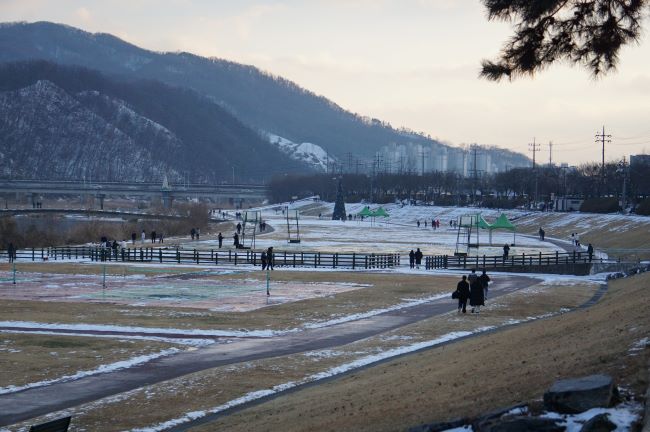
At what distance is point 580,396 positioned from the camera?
1238 centimetres

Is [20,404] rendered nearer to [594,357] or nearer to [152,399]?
[152,399]

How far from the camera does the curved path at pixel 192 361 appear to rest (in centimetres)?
1961

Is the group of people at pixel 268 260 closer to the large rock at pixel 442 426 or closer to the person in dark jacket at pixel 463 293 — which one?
the person in dark jacket at pixel 463 293

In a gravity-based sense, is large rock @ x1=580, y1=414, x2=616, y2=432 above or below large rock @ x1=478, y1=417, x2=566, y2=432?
above

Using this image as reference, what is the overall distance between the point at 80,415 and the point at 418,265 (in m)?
43.1

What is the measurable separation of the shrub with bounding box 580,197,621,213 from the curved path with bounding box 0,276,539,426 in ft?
260

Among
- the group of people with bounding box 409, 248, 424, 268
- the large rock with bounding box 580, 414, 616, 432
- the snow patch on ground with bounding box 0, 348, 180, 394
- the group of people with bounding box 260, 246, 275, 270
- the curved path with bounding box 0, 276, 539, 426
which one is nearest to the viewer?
the large rock with bounding box 580, 414, 616, 432

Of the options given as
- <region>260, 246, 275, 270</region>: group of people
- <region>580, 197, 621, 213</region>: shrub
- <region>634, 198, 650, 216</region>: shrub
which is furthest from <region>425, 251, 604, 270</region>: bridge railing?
<region>580, 197, 621, 213</region>: shrub

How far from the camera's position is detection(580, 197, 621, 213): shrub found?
11112cm

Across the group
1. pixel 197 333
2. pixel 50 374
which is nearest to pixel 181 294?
pixel 197 333

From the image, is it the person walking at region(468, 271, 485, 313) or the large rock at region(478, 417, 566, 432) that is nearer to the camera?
the large rock at region(478, 417, 566, 432)

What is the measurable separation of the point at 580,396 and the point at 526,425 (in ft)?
2.81

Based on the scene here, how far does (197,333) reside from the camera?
29781 millimetres

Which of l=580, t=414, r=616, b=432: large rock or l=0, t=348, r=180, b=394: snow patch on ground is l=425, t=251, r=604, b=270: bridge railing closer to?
l=0, t=348, r=180, b=394: snow patch on ground
